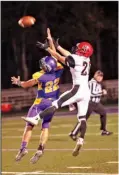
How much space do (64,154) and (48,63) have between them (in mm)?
5878

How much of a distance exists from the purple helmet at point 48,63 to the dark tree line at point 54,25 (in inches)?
844

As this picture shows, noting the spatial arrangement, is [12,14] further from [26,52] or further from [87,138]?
[87,138]

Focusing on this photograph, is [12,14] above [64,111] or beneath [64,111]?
above

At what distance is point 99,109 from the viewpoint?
15.1 metres

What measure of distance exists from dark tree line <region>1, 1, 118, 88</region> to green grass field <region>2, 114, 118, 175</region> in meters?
11.2

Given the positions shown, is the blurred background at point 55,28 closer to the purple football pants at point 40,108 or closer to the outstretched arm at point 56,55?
the purple football pants at point 40,108

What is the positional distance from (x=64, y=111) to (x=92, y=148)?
12070 mm

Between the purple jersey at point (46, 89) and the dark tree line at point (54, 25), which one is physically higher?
the dark tree line at point (54, 25)

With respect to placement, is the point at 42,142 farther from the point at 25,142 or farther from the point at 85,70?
the point at 85,70

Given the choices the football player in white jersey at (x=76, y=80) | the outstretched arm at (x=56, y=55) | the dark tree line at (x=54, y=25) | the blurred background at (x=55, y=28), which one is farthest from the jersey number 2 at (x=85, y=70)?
the dark tree line at (x=54, y=25)

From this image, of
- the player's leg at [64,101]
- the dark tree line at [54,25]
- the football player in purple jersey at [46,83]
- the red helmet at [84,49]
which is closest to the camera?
the red helmet at [84,49]

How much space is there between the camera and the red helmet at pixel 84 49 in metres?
7.59

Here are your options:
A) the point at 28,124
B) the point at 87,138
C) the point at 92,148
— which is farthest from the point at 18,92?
the point at 28,124

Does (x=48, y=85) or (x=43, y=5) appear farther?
(x=43, y=5)
